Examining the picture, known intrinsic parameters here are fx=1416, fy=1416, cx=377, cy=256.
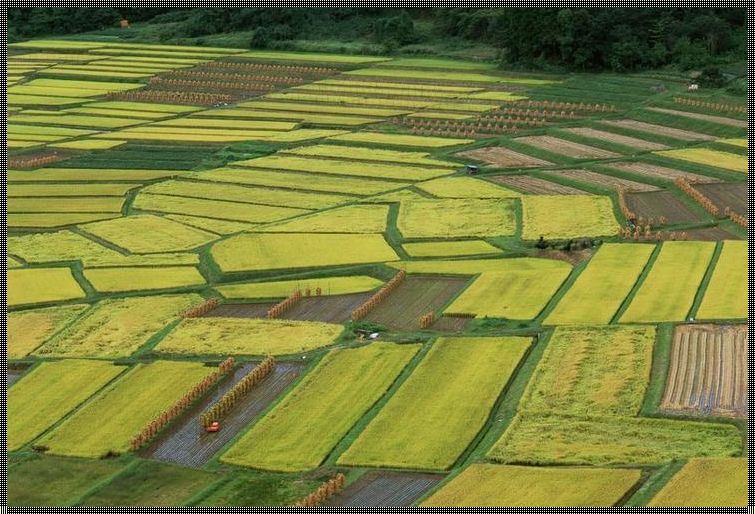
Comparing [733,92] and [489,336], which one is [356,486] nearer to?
[489,336]

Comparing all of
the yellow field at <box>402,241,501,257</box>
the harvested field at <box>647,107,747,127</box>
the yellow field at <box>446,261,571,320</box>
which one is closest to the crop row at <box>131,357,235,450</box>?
the yellow field at <box>446,261,571,320</box>

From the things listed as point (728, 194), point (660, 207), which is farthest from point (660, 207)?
point (728, 194)

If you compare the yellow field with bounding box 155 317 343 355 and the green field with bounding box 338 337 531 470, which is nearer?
the green field with bounding box 338 337 531 470

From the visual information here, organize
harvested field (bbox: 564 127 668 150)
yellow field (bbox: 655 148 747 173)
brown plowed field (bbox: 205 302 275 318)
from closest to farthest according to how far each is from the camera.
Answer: brown plowed field (bbox: 205 302 275 318) → yellow field (bbox: 655 148 747 173) → harvested field (bbox: 564 127 668 150)

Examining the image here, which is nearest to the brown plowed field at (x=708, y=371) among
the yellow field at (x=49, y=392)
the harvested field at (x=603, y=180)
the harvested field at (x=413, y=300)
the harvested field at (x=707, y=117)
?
the harvested field at (x=413, y=300)

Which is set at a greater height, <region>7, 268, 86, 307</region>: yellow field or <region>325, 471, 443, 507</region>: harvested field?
<region>7, 268, 86, 307</region>: yellow field

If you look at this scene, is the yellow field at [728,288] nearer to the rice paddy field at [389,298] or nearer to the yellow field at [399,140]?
the rice paddy field at [389,298]

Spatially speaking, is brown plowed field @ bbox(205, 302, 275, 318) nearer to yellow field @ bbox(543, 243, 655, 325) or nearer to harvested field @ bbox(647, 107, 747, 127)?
yellow field @ bbox(543, 243, 655, 325)

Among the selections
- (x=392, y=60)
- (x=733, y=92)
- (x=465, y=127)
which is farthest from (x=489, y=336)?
(x=392, y=60)
